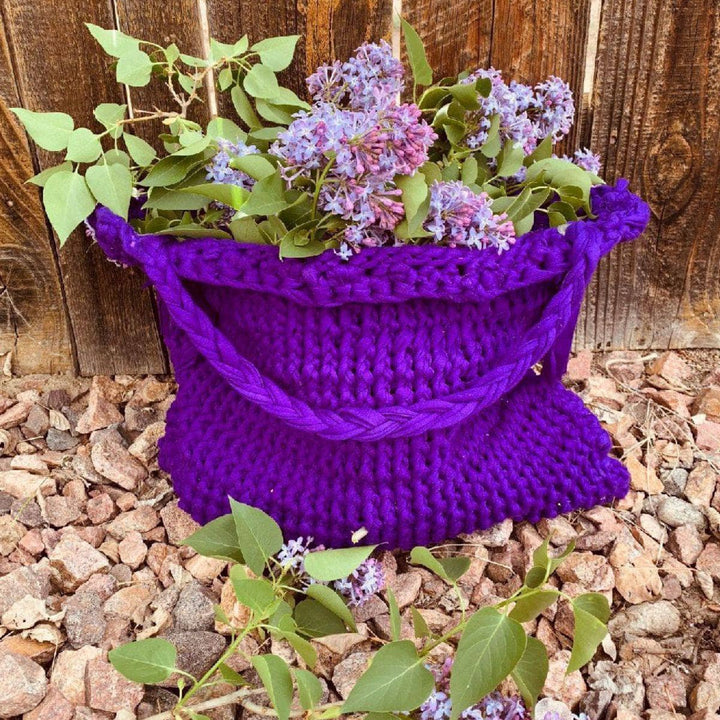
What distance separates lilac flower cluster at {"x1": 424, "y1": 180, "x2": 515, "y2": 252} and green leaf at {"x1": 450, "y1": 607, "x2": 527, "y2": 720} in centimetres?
41

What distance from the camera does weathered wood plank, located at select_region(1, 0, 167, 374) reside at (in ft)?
3.69

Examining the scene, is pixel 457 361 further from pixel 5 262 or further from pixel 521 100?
pixel 5 262

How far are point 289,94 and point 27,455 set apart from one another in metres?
0.65

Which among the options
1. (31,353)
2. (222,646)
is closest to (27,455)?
(31,353)

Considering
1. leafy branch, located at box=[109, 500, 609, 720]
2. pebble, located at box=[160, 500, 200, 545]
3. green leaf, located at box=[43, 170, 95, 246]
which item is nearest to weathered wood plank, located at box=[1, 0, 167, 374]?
green leaf, located at box=[43, 170, 95, 246]

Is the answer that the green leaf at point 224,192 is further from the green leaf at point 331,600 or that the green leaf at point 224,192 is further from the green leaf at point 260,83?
the green leaf at point 331,600

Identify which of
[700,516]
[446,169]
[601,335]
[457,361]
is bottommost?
[700,516]

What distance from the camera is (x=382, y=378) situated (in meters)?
0.96

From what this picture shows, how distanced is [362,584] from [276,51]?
2.23 ft

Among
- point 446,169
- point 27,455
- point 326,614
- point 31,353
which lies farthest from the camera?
point 31,353

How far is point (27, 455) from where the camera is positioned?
122 centimetres

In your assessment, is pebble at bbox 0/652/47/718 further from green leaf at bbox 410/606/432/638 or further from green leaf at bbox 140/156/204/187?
green leaf at bbox 140/156/204/187

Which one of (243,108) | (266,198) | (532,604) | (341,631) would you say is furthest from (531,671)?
(243,108)

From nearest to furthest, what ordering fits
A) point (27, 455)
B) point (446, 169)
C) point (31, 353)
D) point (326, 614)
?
point (326, 614), point (446, 169), point (27, 455), point (31, 353)
